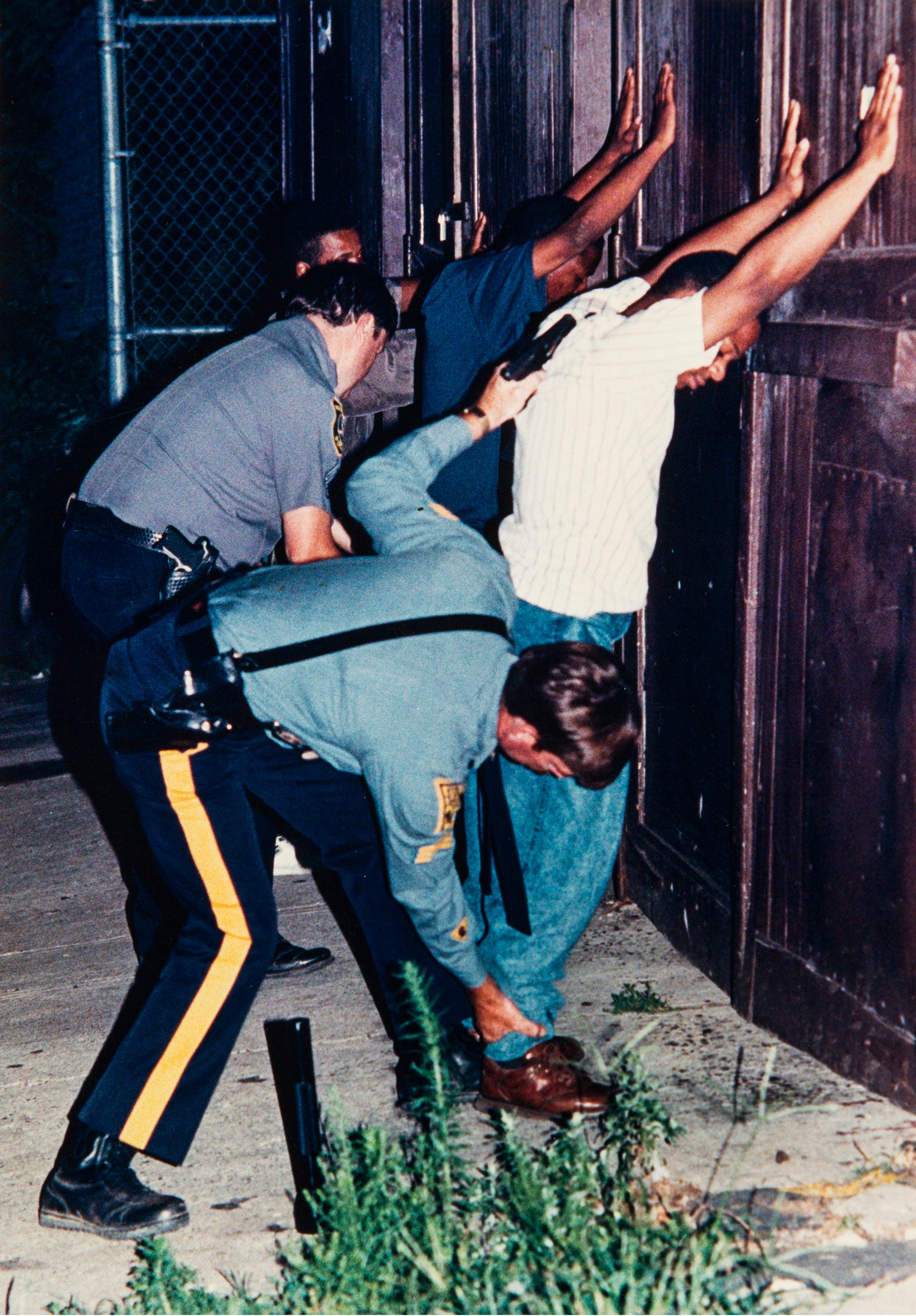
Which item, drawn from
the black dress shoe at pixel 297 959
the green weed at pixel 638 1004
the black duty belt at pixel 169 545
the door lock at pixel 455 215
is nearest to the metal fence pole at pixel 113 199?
the door lock at pixel 455 215

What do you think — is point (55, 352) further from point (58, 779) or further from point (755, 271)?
point (755, 271)

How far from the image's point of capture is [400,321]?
5.37 metres

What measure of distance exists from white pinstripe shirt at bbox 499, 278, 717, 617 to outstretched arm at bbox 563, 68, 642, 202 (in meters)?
0.90

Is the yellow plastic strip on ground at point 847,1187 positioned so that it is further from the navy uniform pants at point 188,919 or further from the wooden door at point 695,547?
the navy uniform pants at point 188,919

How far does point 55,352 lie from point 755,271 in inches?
276

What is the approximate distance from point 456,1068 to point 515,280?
6.65 ft

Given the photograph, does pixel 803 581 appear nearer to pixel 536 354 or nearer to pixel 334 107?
pixel 536 354

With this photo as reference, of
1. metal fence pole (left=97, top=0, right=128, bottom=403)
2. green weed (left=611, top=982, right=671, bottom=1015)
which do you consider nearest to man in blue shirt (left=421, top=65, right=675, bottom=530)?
green weed (left=611, top=982, right=671, bottom=1015)

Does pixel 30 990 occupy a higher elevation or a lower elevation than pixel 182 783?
lower

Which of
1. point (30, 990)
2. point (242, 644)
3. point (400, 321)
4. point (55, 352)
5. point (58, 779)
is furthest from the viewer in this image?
point (55, 352)

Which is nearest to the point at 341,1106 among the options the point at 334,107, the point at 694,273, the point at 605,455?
the point at 605,455

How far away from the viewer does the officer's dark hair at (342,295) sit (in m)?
3.62

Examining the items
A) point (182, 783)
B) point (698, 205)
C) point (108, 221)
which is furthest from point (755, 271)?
point (108, 221)

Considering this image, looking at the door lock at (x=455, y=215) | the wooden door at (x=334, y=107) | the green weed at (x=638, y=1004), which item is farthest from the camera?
the wooden door at (x=334, y=107)
